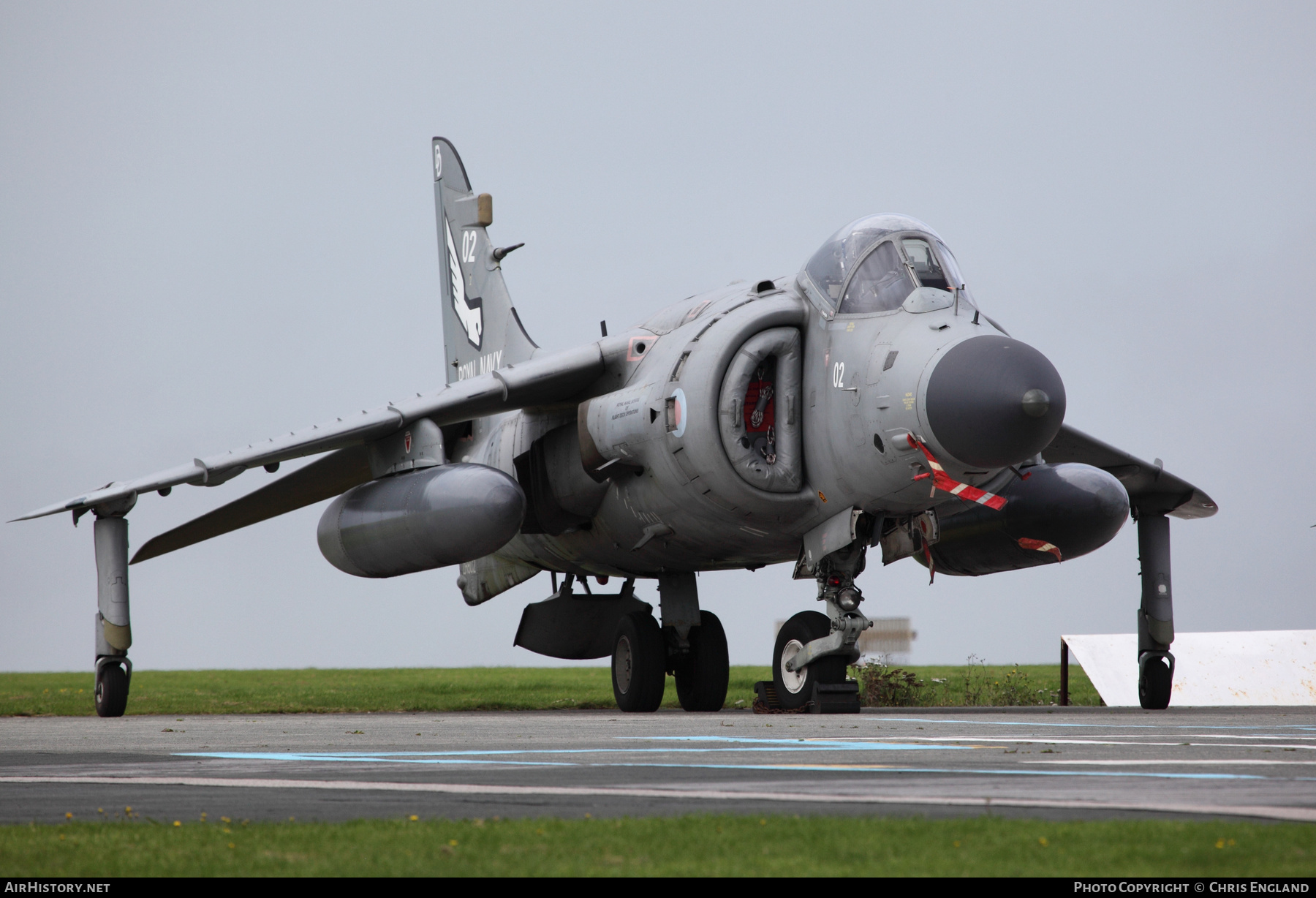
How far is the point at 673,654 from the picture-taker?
15656 mm

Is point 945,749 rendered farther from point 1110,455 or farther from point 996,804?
point 1110,455

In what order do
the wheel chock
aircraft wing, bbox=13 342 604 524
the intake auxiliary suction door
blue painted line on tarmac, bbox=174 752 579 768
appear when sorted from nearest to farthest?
blue painted line on tarmac, bbox=174 752 579 768
the wheel chock
the intake auxiliary suction door
aircraft wing, bbox=13 342 604 524

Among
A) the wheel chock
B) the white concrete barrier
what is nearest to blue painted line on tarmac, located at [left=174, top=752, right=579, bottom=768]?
the wheel chock

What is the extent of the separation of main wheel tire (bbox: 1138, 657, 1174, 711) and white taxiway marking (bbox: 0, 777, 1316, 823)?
36.3 feet

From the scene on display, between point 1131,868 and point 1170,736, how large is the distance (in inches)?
219

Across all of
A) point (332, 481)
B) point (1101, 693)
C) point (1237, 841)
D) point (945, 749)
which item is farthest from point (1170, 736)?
point (332, 481)

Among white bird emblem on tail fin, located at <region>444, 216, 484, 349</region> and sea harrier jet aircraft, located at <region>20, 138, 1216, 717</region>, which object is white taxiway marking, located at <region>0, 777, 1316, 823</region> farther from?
white bird emblem on tail fin, located at <region>444, 216, 484, 349</region>

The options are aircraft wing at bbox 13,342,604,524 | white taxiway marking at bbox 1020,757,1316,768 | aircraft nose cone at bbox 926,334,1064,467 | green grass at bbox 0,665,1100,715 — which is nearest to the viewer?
white taxiway marking at bbox 1020,757,1316,768

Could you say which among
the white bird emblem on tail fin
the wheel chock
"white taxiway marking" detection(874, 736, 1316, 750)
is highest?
the white bird emblem on tail fin

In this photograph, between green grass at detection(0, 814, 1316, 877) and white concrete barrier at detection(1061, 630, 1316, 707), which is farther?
white concrete barrier at detection(1061, 630, 1316, 707)

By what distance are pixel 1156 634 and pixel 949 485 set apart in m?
5.33

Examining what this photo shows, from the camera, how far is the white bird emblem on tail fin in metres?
20.0

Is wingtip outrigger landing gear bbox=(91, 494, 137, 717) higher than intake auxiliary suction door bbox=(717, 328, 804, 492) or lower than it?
lower

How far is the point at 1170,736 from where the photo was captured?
8742 mm
